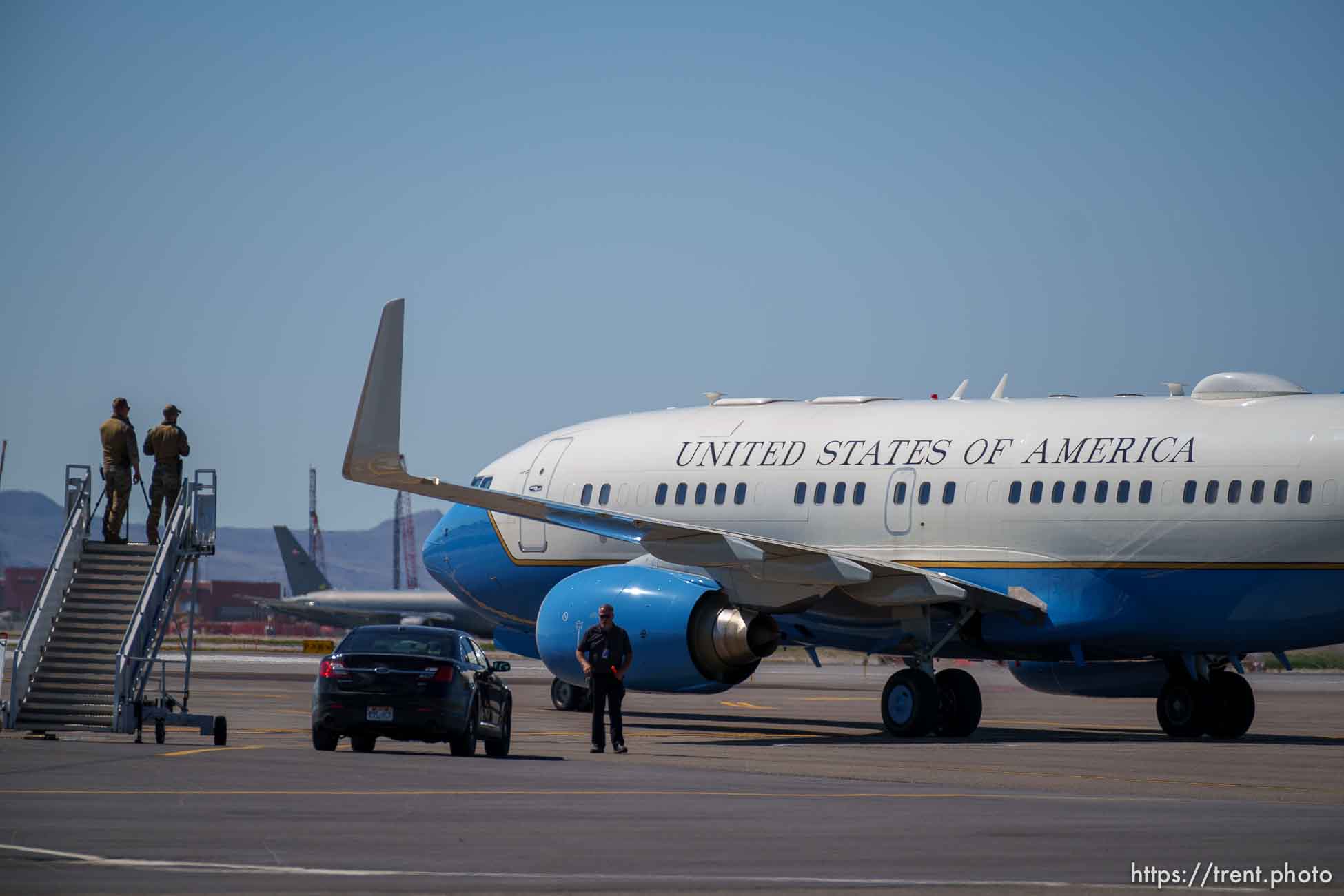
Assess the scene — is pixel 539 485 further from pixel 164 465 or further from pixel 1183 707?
pixel 1183 707

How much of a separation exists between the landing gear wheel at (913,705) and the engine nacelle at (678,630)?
1795 mm

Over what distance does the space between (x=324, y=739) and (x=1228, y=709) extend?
12724 millimetres

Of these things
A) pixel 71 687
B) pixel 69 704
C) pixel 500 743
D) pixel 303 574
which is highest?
pixel 303 574

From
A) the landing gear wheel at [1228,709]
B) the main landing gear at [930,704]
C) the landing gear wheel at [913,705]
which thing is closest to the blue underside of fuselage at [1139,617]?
the main landing gear at [930,704]

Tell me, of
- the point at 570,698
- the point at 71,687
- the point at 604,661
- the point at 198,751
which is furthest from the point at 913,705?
the point at 71,687

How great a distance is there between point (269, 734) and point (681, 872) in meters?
15.2

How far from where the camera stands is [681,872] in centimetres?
1160

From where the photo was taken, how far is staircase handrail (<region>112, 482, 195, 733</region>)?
23.3 metres

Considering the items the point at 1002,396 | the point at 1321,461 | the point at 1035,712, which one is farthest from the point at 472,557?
the point at 1321,461

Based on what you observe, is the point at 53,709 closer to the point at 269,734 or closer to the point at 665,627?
the point at 269,734

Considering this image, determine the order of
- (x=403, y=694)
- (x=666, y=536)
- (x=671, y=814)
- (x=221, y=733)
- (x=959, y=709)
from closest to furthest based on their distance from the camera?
(x=671, y=814) → (x=403, y=694) → (x=221, y=733) → (x=666, y=536) → (x=959, y=709)

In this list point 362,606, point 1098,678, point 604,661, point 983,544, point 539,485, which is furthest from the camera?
point 362,606

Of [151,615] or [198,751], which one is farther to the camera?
[151,615]

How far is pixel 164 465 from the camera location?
25.4 metres
